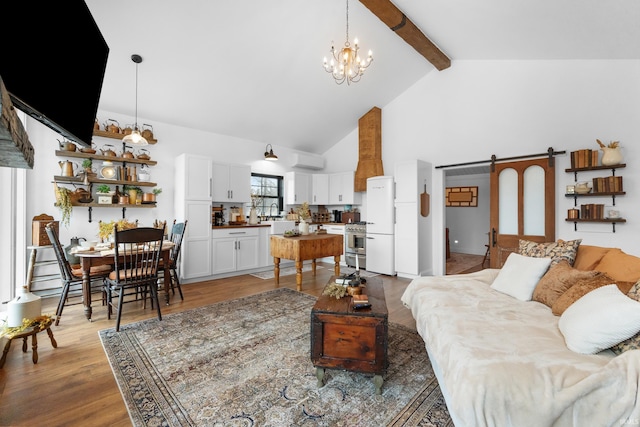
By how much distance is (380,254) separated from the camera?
5.56m

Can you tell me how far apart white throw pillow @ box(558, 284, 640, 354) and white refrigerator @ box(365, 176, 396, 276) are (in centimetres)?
384

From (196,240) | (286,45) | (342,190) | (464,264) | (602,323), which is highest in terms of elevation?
(286,45)

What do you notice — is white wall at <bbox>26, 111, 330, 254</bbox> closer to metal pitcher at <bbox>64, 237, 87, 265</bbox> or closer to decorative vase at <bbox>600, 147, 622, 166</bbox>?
metal pitcher at <bbox>64, 237, 87, 265</bbox>

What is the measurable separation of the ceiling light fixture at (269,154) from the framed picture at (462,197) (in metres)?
5.54

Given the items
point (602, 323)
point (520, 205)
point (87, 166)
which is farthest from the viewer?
point (520, 205)

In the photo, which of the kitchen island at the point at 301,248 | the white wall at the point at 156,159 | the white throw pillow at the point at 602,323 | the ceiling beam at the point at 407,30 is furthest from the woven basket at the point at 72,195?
the white throw pillow at the point at 602,323

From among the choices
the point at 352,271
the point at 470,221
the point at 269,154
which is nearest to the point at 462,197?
the point at 470,221

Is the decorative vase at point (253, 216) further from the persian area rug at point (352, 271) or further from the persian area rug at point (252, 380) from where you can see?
the persian area rug at point (252, 380)

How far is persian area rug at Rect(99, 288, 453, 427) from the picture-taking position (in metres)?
1.67

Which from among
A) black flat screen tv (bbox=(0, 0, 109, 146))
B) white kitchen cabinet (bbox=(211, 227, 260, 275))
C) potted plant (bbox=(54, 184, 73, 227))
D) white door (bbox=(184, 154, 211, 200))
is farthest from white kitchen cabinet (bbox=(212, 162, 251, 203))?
black flat screen tv (bbox=(0, 0, 109, 146))

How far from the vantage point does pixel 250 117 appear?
5.42 metres

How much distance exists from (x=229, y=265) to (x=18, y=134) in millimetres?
4459

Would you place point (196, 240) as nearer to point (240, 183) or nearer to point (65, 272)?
point (240, 183)

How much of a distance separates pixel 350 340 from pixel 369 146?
5073mm
